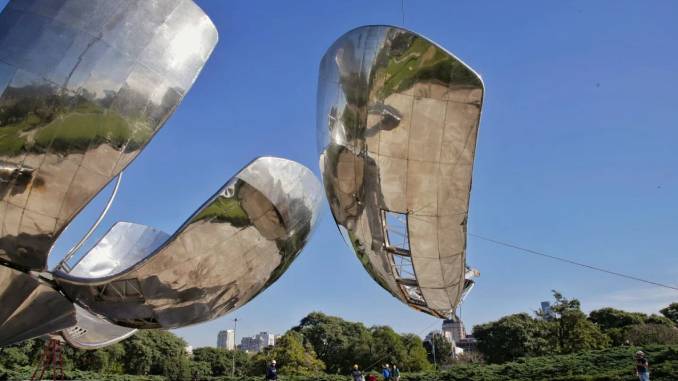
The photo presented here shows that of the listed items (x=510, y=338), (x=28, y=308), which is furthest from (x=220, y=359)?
(x=28, y=308)

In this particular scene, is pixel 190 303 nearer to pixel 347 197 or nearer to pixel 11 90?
pixel 347 197

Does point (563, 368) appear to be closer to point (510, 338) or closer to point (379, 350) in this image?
point (379, 350)

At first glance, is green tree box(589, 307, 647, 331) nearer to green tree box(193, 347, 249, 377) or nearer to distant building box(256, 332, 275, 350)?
green tree box(193, 347, 249, 377)

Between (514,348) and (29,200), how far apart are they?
54.0 meters

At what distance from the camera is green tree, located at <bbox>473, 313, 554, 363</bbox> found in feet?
168

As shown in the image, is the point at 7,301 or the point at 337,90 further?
the point at 7,301

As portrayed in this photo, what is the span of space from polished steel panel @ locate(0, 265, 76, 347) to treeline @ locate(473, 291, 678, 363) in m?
33.4

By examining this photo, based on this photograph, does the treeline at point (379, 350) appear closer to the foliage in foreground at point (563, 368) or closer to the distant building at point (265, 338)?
the foliage in foreground at point (563, 368)

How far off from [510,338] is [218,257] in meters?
52.8

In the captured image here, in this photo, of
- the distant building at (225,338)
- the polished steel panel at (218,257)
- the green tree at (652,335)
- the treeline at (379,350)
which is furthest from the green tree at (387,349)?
the distant building at (225,338)

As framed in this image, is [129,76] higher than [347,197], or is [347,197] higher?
[129,76]

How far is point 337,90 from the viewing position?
5.01 meters

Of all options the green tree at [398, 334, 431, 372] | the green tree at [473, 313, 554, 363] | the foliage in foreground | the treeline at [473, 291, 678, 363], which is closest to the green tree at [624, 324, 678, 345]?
the treeline at [473, 291, 678, 363]

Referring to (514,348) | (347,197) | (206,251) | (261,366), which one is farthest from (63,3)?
(514,348)
